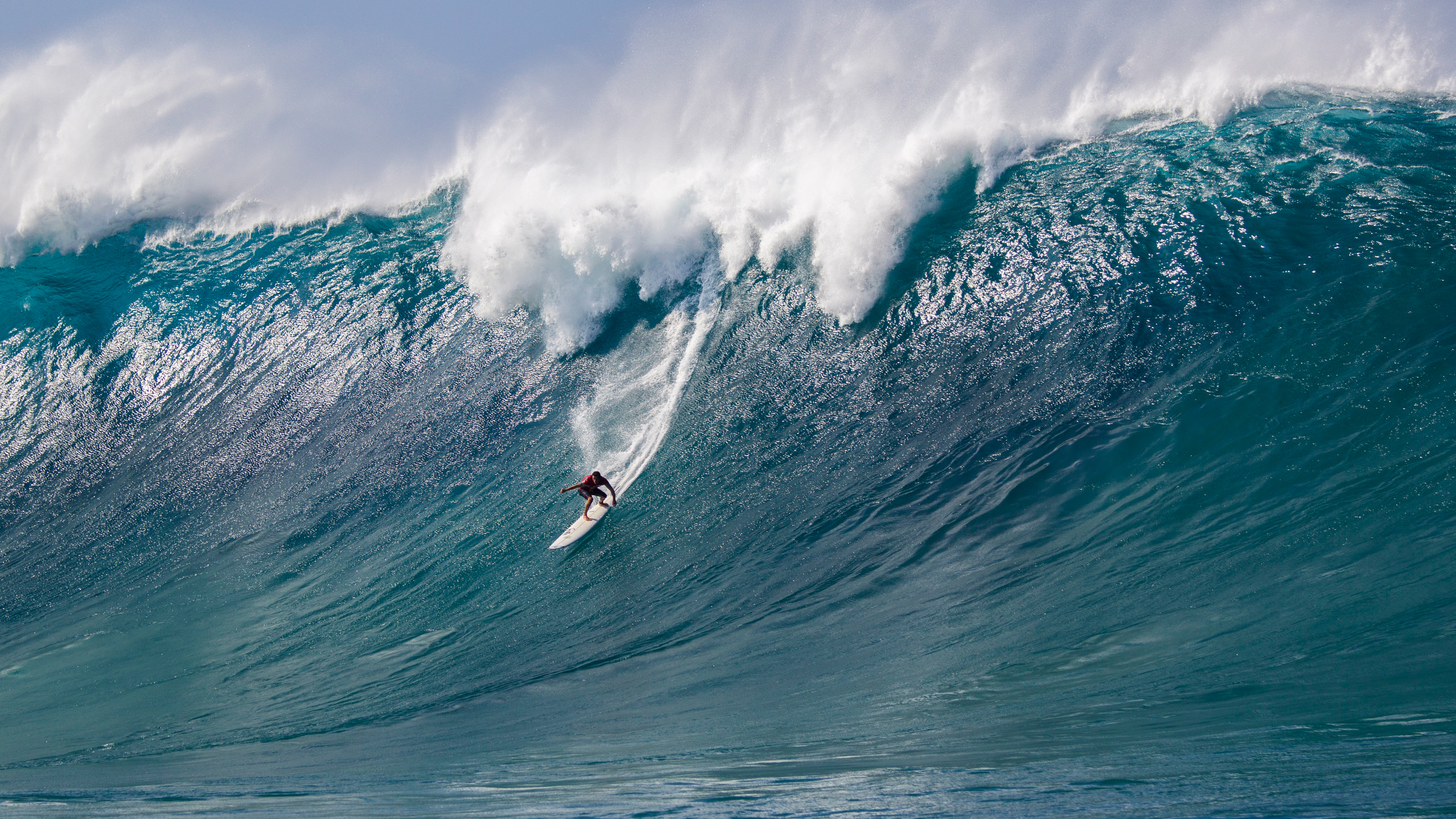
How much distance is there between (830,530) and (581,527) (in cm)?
308

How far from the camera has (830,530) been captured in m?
7.93

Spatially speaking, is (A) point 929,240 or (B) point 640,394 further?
(A) point 929,240

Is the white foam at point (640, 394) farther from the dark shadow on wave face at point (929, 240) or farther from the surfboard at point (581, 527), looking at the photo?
the dark shadow on wave face at point (929, 240)

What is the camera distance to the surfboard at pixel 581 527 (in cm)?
897

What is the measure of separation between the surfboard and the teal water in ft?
0.62

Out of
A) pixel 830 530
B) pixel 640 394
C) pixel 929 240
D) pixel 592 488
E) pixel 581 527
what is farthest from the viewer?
pixel 929 240

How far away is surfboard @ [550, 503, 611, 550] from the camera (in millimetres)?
8969

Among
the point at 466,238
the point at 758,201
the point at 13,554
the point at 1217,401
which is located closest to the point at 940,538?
the point at 1217,401

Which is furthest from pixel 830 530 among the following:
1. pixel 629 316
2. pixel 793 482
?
pixel 629 316

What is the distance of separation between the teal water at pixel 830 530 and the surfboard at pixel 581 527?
0.19 meters

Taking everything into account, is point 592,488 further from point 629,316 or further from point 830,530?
point 629,316

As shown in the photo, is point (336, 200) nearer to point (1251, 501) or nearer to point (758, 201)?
point (758, 201)

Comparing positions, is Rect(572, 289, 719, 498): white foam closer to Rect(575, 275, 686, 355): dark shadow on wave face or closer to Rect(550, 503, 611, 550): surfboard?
Rect(575, 275, 686, 355): dark shadow on wave face

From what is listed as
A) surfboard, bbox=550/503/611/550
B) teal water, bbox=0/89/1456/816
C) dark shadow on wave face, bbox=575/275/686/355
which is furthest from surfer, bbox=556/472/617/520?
dark shadow on wave face, bbox=575/275/686/355
